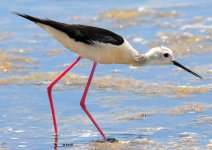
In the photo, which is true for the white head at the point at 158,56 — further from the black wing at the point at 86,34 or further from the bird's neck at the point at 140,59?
the black wing at the point at 86,34

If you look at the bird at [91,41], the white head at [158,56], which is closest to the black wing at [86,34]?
the bird at [91,41]

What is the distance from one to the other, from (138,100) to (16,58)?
102 inches

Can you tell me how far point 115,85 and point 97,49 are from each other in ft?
5.69

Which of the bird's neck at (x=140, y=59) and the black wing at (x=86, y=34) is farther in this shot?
the bird's neck at (x=140, y=59)

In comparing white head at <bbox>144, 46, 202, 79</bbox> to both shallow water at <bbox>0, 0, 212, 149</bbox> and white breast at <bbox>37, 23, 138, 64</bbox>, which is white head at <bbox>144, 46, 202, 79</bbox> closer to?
white breast at <bbox>37, 23, 138, 64</bbox>

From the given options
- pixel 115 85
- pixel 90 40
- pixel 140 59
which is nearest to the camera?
pixel 90 40

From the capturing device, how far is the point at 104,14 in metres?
13.1

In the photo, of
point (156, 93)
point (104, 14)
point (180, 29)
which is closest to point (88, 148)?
point (156, 93)

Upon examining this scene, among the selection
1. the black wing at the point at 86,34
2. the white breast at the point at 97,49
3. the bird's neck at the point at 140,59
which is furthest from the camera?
the bird's neck at the point at 140,59

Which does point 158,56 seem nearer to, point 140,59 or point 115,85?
point 140,59

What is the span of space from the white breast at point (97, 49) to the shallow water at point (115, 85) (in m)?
0.70

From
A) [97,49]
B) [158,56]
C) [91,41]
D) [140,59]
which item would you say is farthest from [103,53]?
[158,56]

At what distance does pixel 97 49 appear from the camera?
25.2 feet

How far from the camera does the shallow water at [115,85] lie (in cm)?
757
